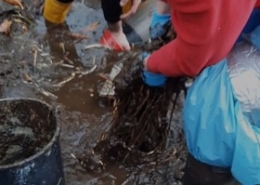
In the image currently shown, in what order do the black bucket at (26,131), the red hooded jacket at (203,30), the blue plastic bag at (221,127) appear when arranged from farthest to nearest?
the black bucket at (26,131) < the blue plastic bag at (221,127) < the red hooded jacket at (203,30)

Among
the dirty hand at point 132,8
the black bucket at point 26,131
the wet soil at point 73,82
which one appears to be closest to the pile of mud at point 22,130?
the black bucket at point 26,131

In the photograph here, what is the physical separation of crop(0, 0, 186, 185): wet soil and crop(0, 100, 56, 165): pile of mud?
0.46m

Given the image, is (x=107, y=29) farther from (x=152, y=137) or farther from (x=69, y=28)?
(x=152, y=137)

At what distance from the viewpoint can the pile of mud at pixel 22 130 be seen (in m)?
2.90

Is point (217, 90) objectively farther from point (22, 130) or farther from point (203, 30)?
point (22, 130)

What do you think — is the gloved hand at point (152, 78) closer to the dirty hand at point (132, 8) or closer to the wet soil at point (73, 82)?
the wet soil at point (73, 82)

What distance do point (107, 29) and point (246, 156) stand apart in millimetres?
2193

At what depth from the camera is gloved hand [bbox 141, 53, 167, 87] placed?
2.89 meters

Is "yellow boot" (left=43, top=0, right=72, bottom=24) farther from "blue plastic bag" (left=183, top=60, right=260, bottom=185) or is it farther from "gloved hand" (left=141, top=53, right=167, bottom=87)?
"blue plastic bag" (left=183, top=60, right=260, bottom=185)

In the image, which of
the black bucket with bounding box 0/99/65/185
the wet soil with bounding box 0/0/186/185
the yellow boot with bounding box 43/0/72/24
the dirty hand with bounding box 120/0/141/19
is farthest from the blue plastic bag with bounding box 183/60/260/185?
the yellow boot with bounding box 43/0/72/24

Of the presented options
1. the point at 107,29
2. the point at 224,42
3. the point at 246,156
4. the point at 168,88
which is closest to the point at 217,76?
the point at 224,42

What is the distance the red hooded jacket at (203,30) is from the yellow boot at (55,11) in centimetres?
198

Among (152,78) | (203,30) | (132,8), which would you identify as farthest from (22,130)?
(132,8)

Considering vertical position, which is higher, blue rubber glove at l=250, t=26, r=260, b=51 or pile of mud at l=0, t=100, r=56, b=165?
blue rubber glove at l=250, t=26, r=260, b=51
